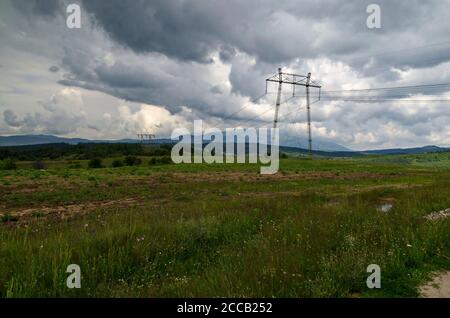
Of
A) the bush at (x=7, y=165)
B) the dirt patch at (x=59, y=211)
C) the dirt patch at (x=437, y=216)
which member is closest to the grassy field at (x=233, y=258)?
→ the dirt patch at (x=437, y=216)

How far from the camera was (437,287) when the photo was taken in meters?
4.76

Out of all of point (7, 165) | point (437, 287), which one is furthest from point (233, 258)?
point (7, 165)

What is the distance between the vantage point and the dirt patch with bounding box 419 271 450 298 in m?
4.52

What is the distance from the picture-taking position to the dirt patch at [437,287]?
4520 mm

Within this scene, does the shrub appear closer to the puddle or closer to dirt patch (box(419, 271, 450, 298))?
dirt patch (box(419, 271, 450, 298))

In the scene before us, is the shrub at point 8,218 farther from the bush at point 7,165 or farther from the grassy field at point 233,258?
the bush at point 7,165

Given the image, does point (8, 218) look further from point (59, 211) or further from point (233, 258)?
point (233, 258)

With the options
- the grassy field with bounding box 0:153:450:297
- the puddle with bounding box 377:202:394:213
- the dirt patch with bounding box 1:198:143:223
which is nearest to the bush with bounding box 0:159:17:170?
the dirt patch with bounding box 1:198:143:223

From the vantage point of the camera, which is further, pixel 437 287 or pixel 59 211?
pixel 59 211

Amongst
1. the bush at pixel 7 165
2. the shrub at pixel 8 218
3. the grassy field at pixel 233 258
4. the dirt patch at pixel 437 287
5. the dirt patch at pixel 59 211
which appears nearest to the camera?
the dirt patch at pixel 437 287

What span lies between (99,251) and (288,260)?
166 inches

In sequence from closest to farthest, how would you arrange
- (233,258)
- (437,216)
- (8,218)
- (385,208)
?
(233,258) → (437,216) → (8,218) → (385,208)
